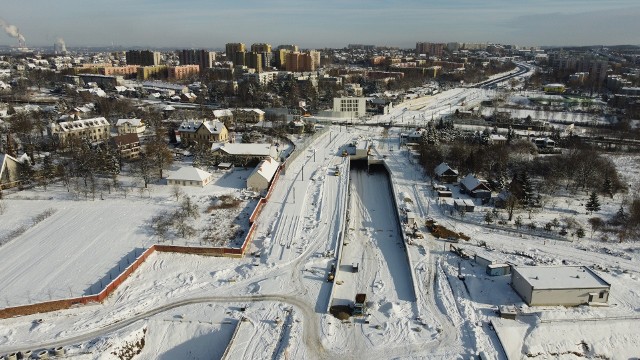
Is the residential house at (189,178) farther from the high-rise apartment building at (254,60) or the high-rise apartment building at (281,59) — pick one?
the high-rise apartment building at (281,59)

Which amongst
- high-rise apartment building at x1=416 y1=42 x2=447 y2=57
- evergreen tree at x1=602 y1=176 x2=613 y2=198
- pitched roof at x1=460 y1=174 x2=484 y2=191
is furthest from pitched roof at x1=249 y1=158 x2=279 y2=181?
high-rise apartment building at x1=416 y1=42 x2=447 y2=57

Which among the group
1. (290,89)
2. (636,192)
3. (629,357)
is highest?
(290,89)

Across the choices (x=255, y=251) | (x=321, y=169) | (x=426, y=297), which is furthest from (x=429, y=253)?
(x=321, y=169)

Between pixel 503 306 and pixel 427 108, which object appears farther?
pixel 427 108

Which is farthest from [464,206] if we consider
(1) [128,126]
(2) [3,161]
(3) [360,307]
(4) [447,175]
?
(1) [128,126]

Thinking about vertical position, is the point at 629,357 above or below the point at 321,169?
below

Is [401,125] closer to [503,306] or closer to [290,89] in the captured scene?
[290,89]

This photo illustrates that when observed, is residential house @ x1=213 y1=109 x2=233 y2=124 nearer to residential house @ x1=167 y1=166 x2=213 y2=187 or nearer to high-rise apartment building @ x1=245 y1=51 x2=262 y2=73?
residential house @ x1=167 y1=166 x2=213 y2=187
